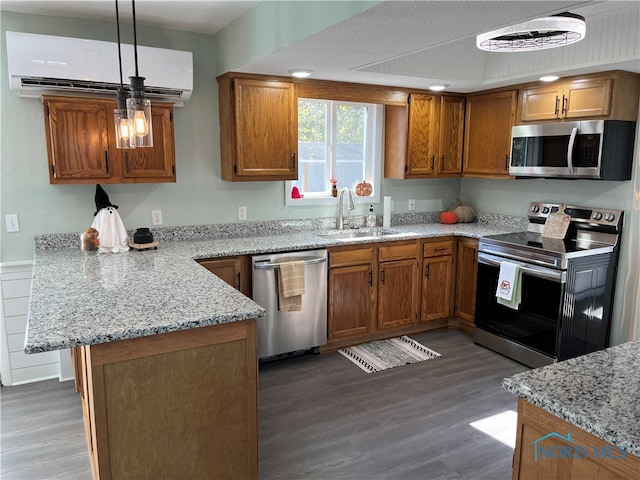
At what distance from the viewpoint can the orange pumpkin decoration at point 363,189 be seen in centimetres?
450

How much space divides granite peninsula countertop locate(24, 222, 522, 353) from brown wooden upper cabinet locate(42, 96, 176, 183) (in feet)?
1.70

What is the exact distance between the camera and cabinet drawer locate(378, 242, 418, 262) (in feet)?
13.2

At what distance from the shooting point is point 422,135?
4.46m

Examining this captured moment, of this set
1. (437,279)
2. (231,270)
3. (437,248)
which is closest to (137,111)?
(231,270)

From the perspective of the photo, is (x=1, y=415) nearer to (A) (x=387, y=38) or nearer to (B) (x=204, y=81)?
(B) (x=204, y=81)

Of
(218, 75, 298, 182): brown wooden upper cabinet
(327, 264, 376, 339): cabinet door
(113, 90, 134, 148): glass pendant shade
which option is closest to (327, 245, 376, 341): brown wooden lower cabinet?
(327, 264, 376, 339): cabinet door

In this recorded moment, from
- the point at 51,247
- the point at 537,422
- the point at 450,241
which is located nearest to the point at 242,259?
the point at 51,247

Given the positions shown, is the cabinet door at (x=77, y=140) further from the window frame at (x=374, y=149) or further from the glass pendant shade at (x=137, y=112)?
the window frame at (x=374, y=149)

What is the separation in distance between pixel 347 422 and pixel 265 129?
2180 millimetres

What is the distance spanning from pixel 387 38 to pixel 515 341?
252cm

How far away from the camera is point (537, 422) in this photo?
1.39m

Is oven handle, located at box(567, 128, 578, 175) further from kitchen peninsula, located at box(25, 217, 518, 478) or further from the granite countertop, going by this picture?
kitchen peninsula, located at box(25, 217, 518, 478)

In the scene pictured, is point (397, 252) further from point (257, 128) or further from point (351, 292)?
point (257, 128)

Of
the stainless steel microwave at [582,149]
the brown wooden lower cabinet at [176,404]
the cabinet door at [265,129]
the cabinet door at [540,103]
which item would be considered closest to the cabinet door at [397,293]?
the cabinet door at [265,129]
